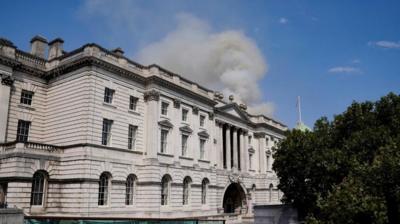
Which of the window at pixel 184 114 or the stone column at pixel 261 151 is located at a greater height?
the window at pixel 184 114

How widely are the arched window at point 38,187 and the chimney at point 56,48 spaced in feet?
40.1

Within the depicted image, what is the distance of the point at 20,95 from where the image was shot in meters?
31.7

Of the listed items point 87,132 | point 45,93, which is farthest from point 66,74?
point 87,132

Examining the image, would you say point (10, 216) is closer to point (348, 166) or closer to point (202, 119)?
point (348, 166)

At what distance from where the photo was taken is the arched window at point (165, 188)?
36219 millimetres

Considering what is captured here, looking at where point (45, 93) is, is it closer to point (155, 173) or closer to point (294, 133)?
point (155, 173)

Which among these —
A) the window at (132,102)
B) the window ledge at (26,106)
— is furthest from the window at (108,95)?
the window ledge at (26,106)

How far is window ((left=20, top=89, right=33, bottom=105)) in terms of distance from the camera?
3228cm

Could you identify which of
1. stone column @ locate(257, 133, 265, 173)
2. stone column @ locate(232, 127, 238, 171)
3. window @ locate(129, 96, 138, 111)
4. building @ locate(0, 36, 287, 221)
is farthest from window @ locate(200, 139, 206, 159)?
stone column @ locate(257, 133, 265, 173)

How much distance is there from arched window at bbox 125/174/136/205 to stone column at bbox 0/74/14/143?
10.5 m

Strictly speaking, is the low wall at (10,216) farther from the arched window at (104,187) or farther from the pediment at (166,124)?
the pediment at (166,124)

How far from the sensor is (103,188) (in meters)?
31.3

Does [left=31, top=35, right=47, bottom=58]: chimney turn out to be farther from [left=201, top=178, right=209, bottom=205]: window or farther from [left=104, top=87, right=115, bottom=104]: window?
[left=201, top=178, right=209, bottom=205]: window

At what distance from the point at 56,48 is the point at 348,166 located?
27.4 m
